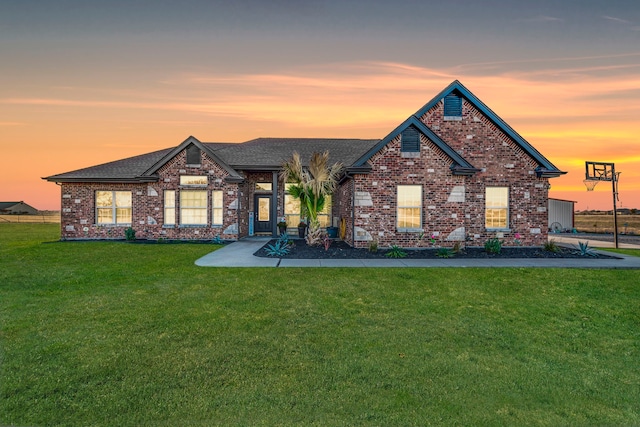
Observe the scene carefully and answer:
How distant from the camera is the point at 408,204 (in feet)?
54.8

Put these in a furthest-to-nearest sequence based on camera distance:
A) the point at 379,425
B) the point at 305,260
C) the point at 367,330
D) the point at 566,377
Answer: the point at 305,260 < the point at 367,330 < the point at 566,377 < the point at 379,425

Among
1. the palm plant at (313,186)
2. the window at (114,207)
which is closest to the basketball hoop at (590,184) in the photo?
the palm plant at (313,186)

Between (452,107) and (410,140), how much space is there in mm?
3478

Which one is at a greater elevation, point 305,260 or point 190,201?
point 190,201

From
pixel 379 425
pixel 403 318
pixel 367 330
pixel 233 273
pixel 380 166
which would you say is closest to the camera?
pixel 379 425

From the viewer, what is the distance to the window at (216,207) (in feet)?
67.7

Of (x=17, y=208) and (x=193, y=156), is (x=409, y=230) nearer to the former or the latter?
(x=193, y=156)

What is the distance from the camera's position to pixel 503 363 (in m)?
5.12

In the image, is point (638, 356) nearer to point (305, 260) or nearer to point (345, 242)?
point (305, 260)

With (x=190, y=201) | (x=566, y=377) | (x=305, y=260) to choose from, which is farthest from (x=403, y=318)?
(x=190, y=201)

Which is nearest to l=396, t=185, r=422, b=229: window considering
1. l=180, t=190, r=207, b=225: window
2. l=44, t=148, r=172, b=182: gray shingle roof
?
l=180, t=190, r=207, b=225: window

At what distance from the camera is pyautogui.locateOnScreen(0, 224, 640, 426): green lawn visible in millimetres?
3857

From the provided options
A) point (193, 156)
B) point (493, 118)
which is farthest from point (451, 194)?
point (193, 156)

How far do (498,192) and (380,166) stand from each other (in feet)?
20.9
